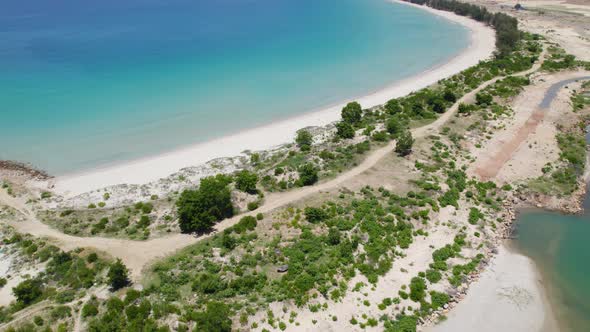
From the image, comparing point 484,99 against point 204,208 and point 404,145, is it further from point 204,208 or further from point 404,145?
point 204,208

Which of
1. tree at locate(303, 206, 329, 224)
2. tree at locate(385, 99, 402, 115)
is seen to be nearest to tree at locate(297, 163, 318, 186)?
tree at locate(303, 206, 329, 224)

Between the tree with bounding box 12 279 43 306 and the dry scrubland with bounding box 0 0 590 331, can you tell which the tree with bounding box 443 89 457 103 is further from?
the tree with bounding box 12 279 43 306

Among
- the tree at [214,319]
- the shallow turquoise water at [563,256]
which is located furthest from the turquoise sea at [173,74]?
the shallow turquoise water at [563,256]

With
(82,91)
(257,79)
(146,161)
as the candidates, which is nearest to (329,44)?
(257,79)

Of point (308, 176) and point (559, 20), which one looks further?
point (559, 20)

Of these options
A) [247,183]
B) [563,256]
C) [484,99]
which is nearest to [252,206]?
[247,183]

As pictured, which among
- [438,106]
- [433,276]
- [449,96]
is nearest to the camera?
[433,276]

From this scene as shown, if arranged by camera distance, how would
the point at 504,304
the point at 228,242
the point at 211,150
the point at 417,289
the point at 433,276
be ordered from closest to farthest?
the point at 417,289 → the point at 504,304 → the point at 433,276 → the point at 228,242 → the point at 211,150
